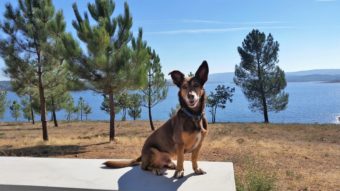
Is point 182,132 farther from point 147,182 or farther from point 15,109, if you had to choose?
point 15,109

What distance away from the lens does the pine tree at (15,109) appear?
44125 mm

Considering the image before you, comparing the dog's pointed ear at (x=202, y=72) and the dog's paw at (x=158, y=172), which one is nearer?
the dog's pointed ear at (x=202, y=72)

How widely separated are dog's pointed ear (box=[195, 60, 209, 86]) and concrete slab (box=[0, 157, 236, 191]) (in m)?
0.84

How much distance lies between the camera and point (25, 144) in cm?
1344

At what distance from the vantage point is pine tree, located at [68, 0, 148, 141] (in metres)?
12.9

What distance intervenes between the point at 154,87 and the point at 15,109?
3019 cm

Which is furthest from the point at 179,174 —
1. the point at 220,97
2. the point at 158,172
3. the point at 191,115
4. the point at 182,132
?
the point at 220,97

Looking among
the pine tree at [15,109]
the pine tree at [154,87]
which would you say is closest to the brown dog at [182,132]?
the pine tree at [154,87]

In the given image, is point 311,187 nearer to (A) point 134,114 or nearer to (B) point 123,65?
(B) point 123,65

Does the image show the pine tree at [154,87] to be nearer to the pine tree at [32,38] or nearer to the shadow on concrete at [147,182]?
the pine tree at [32,38]

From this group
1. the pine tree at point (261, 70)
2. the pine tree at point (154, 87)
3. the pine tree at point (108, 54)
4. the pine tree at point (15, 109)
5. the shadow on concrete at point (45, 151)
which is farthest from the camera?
the pine tree at point (15, 109)

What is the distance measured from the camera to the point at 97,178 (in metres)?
2.98

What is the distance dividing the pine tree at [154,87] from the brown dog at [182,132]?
56.7 ft

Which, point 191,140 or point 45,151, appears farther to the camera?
point 45,151
